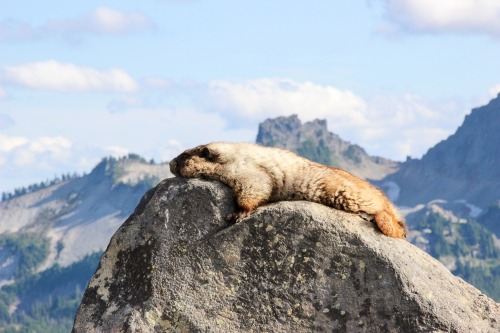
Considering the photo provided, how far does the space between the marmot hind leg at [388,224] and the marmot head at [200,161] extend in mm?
3328

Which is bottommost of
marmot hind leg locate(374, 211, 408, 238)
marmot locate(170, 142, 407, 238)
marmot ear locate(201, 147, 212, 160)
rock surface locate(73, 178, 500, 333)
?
rock surface locate(73, 178, 500, 333)

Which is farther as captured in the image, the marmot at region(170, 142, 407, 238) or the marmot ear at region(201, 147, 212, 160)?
the marmot ear at region(201, 147, 212, 160)

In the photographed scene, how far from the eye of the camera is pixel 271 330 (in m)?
18.0

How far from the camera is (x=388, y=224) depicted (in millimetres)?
18250

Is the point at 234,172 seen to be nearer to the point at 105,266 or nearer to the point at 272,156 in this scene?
the point at 272,156

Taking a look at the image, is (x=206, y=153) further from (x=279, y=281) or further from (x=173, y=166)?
(x=279, y=281)

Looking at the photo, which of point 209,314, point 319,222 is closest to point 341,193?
point 319,222

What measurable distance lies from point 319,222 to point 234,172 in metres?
2.14

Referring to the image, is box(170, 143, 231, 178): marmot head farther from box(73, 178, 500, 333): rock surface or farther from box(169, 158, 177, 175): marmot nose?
box(73, 178, 500, 333): rock surface

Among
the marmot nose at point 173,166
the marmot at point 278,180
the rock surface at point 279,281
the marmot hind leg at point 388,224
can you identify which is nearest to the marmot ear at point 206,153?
the marmot at point 278,180

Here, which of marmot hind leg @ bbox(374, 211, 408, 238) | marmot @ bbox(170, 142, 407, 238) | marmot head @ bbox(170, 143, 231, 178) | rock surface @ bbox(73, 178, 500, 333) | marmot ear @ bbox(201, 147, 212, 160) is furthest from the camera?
marmot ear @ bbox(201, 147, 212, 160)

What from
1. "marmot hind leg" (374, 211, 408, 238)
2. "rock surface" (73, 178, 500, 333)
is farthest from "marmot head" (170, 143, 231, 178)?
"marmot hind leg" (374, 211, 408, 238)

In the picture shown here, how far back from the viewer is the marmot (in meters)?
18.6

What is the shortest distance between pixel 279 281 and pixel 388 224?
7.60 ft
